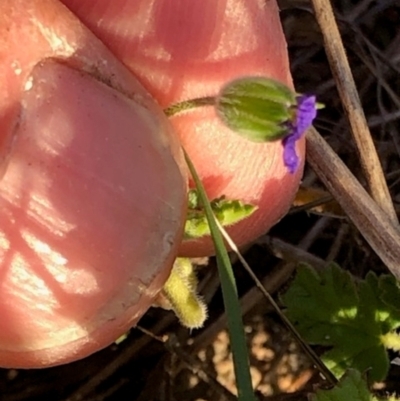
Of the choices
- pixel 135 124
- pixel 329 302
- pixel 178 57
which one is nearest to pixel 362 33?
pixel 329 302

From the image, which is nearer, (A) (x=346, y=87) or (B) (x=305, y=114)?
(B) (x=305, y=114)

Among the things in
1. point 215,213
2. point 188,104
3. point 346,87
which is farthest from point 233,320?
point 346,87

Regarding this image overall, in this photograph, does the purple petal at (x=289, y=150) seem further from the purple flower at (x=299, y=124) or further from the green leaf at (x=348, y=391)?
the green leaf at (x=348, y=391)

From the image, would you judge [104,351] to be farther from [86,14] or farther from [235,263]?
[86,14]

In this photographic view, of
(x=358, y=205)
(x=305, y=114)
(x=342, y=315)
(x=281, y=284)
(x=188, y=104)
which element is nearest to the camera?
(x=305, y=114)

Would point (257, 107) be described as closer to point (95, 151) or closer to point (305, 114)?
point (305, 114)

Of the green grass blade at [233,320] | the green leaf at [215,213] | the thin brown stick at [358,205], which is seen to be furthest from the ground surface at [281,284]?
the green grass blade at [233,320]

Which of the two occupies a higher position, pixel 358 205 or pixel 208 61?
pixel 208 61
